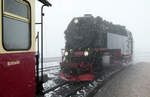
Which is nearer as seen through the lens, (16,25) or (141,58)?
(16,25)

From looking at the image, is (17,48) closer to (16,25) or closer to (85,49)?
(16,25)

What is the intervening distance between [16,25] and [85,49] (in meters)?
6.96

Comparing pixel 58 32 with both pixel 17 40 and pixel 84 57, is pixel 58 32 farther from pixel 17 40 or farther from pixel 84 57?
pixel 17 40

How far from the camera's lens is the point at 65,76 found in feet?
29.9

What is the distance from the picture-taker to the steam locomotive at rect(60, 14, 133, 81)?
361 inches

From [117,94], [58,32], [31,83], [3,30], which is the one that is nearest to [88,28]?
[117,94]

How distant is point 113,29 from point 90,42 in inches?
161

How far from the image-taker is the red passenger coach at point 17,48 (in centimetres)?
287

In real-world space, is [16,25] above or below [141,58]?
above

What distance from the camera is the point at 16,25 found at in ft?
10.6

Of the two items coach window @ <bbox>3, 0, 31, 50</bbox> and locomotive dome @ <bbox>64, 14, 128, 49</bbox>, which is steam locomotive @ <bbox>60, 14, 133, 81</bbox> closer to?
locomotive dome @ <bbox>64, 14, 128, 49</bbox>

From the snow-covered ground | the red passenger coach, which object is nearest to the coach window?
the red passenger coach

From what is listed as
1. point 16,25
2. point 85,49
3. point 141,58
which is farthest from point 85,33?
point 141,58

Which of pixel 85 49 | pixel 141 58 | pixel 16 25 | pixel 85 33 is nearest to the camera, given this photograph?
pixel 16 25
